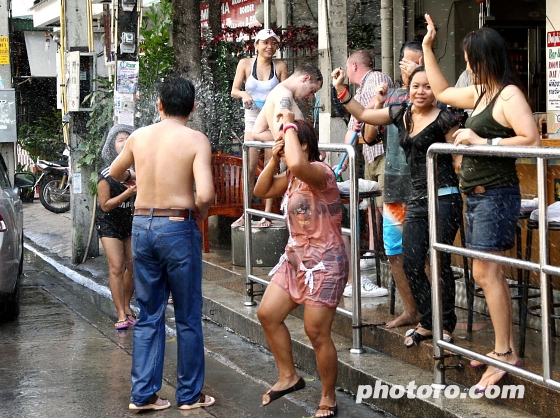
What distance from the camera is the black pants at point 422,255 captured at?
571cm

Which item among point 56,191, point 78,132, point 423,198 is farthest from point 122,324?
point 56,191

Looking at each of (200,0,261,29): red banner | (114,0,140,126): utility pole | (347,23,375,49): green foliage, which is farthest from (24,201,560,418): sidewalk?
(200,0,261,29): red banner

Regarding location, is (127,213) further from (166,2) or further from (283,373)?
(166,2)

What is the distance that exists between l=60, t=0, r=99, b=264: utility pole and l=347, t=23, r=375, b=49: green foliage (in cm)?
421

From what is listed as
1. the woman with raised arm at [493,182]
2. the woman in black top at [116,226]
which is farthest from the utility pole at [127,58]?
the woman with raised arm at [493,182]

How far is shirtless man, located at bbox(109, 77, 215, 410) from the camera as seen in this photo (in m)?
5.62

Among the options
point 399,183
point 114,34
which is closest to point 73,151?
point 114,34

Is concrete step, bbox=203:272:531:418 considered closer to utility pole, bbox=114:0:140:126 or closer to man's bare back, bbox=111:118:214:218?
man's bare back, bbox=111:118:214:218

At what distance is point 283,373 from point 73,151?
6.81 metres

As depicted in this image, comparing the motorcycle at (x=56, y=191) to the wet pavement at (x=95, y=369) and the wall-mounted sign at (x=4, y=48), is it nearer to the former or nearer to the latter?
the wall-mounted sign at (x=4, y=48)

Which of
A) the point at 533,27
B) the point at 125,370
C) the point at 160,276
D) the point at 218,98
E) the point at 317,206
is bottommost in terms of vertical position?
the point at 125,370

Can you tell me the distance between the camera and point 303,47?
44.1 feet

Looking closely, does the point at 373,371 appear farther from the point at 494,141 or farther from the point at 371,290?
the point at 494,141

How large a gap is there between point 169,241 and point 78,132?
21.2 feet
